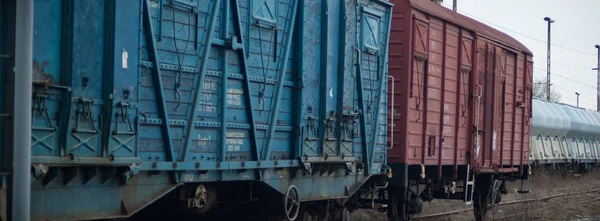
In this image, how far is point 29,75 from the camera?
15.5ft

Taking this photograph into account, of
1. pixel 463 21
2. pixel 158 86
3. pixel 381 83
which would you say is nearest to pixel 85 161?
pixel 158 86

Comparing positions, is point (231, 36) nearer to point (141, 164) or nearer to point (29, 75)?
point (141, 164)

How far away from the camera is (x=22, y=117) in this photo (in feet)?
15.5

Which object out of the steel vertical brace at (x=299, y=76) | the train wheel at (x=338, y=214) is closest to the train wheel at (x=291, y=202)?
the steel vertical brace at (x=299, y=76)

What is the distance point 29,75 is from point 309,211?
722 centimetres

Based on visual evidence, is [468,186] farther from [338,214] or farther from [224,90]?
[224,90]

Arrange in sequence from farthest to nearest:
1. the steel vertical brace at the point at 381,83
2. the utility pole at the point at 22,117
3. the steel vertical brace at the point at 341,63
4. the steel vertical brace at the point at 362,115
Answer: the steel vertical brace at the point at 381,83
the steel vertical brace at the point at 362,115
the steel vertical brace at the point at 341,63
the utility pole at the point at 22,117

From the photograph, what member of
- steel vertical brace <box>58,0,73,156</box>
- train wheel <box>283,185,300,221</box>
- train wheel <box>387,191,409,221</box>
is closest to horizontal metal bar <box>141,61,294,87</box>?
steel vertical brace <box>58,0,73,156</box>

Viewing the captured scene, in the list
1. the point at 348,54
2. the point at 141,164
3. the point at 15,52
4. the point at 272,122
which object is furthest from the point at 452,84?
the point at 15,52

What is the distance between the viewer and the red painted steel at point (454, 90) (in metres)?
13.4

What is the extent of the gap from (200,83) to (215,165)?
921 mm

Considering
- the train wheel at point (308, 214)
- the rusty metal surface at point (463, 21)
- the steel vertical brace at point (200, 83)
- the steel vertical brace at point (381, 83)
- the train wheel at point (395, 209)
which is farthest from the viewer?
the rusty metal surface at point (463, 21)

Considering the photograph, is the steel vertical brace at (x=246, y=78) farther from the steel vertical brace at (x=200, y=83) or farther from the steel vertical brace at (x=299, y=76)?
A: the steel vertical brace at (x=299, y=76)

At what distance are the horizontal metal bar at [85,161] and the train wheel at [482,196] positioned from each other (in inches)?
471
